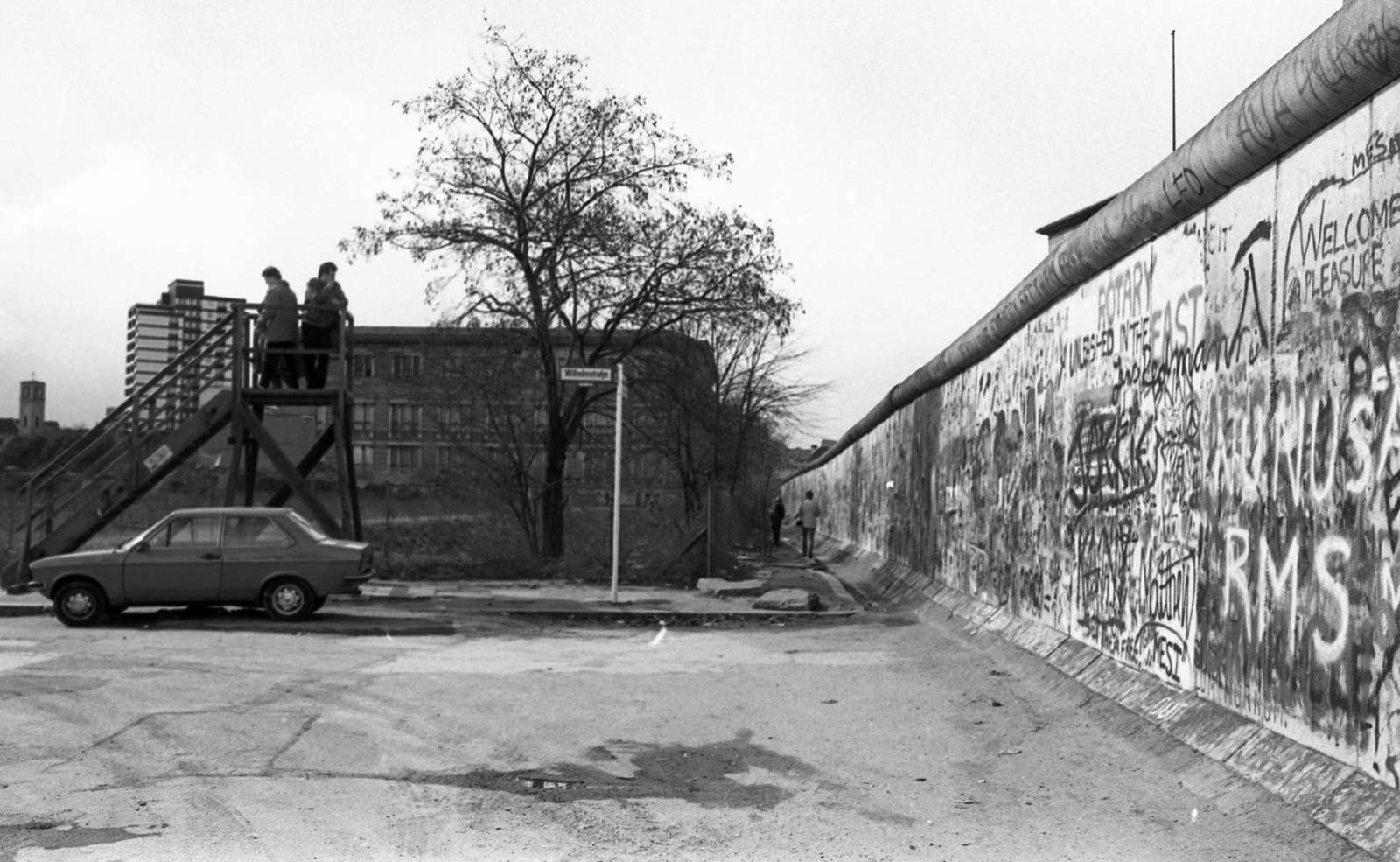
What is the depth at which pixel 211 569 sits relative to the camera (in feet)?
Answer: 50.5

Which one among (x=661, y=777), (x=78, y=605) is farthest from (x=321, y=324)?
(x=661, y=777)

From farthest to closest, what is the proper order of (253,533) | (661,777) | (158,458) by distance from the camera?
1. (158,458)
2. (253,533)
3. (661,777)

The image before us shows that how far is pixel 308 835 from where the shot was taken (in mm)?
5812

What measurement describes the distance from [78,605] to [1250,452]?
1261 cm

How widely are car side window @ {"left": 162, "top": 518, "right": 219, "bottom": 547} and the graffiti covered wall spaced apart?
8.92m

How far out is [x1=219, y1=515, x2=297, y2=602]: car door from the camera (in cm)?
1545

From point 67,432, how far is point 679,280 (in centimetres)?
4048

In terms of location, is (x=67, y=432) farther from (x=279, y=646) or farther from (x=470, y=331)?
(x=279, y=646)

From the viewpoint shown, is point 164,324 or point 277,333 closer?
point 277,333

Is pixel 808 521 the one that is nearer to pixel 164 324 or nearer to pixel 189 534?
pixel 189 534

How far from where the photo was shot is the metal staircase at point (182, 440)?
17.6m

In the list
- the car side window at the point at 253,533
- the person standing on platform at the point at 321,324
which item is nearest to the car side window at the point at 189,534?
the car side window at the point at 253,533

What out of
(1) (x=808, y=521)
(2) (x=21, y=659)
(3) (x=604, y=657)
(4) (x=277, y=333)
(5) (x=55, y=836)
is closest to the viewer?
(5) (x=55, y=836)

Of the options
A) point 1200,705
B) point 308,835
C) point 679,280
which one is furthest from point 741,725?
point 679,280
